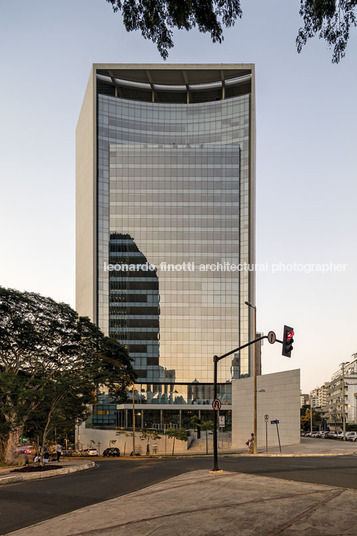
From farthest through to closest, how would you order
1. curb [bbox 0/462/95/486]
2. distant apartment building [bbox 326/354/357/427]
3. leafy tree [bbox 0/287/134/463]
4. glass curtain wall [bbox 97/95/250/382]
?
distant apartment building [bbox 326/354/357/427] < glass curtain wall [bbox 97/95/250/382] < leafy tree [bbox 0/287/134/463] < curb [bbox 0/462/95/486]

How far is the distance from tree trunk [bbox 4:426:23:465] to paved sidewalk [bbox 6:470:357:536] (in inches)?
979

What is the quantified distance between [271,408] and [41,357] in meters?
27.3

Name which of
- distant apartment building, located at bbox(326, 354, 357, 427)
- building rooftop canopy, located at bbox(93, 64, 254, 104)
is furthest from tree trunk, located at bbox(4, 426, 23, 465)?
building rooftop canopy, located at bbox(93, 64, 254, 104)

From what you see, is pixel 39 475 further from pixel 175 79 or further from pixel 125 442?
pixel 175 79

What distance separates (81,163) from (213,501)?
132 m

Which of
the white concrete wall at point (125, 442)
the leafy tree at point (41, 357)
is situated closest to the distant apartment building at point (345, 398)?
the white concrete wall at point (125, 442)

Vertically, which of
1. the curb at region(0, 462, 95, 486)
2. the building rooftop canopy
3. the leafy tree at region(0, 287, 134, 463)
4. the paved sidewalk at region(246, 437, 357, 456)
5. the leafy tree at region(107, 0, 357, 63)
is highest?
the building rooftop canopy

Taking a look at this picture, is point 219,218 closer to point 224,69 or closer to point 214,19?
point 224,69

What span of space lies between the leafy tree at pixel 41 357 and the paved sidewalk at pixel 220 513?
840 inches

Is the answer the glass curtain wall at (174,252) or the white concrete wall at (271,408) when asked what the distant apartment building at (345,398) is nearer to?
the glass curtain wall at (174,252)

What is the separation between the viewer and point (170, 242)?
121 m

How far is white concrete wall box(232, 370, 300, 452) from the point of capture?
53719 mm

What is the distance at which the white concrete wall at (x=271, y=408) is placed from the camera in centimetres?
5372

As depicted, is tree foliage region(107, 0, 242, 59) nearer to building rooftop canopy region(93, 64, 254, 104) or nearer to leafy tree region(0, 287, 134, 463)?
leafy tree region(0, 287, 134, 463)
